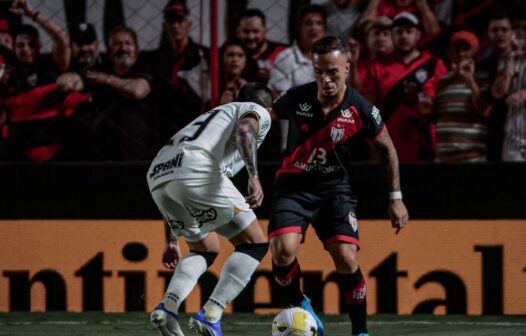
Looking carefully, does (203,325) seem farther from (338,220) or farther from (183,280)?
(338,220)

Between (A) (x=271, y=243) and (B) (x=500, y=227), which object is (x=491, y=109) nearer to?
(B) (x=500, y=227)

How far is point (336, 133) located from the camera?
Answer: 615cm

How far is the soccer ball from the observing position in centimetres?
580

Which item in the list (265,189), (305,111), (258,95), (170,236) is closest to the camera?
(305,111)

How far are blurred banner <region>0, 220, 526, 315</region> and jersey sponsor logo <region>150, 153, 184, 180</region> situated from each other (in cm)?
180

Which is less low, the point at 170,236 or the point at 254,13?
the point at 254,13

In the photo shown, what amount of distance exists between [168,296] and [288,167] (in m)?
1.00

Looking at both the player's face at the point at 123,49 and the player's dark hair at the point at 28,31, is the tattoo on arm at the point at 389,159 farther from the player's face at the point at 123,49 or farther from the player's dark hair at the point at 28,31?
the player's dark hair at the point at 28,31

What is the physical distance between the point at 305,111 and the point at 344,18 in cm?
173

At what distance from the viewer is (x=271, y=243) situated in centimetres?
620

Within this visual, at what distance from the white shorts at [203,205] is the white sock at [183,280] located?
160 mm

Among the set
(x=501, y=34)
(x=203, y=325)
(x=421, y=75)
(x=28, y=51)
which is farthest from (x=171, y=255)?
(x=501, y=34)

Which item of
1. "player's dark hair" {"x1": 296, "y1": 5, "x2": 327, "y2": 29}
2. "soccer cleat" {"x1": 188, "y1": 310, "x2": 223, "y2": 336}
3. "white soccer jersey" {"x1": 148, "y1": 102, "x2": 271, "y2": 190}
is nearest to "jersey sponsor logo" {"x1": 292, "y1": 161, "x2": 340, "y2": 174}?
"white soccer jersey" {"x1": 148, "y1": 102, "x2": 271, "y2": 190}

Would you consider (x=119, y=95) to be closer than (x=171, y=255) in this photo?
No
